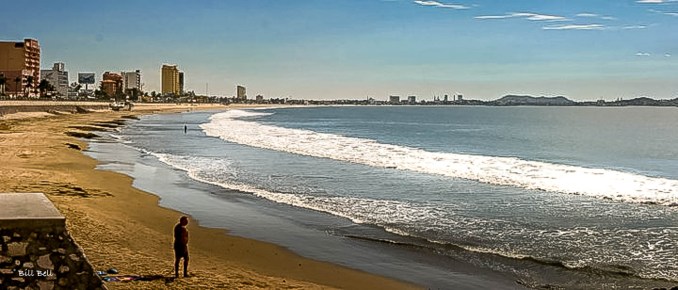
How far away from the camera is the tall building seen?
170025 millimetres

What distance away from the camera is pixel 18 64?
187125 mm

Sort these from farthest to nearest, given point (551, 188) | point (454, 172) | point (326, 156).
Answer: point (326, 156) → point (454, 172) → point (551, 188)

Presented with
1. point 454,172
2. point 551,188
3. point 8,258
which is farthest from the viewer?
point 454,172

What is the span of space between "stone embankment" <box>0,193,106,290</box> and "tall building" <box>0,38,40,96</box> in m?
176

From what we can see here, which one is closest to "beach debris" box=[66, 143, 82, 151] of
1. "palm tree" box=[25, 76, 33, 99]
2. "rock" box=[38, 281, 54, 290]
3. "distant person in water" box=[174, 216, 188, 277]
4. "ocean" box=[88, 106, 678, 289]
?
"ocean" box=[88, 106, 678, 289]

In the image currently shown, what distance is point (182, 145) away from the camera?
4725cm

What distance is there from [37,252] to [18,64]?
19971cm

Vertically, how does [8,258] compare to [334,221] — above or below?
above

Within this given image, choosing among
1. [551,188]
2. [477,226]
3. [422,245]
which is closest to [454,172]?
[551,188]

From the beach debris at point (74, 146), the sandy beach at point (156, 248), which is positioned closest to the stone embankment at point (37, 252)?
the sandy beach at point (156, 248)

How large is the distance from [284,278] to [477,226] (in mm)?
7005

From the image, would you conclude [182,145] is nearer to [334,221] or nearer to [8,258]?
[334,221]

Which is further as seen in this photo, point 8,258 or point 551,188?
point 551,188

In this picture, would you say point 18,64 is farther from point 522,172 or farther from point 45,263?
point 45,263
